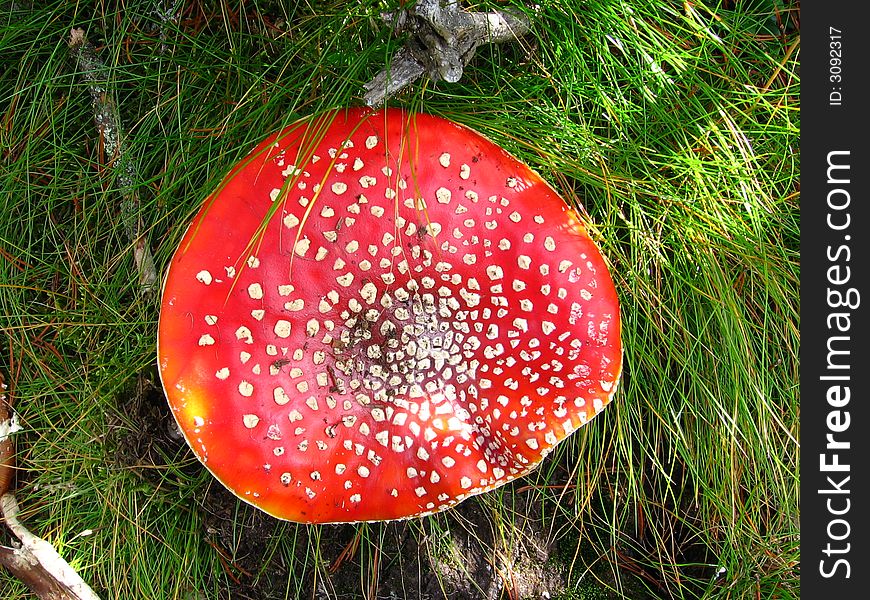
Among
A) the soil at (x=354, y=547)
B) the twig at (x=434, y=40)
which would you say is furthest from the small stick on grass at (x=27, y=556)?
the twig at (x=434, y=40)

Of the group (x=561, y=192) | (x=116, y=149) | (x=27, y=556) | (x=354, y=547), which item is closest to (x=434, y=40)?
(x=561, y=192)

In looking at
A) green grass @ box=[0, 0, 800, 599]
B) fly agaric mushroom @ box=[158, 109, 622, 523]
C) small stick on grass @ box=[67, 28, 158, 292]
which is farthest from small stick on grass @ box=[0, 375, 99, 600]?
fly agaric mushroom @ box=[158, 109, 622, 523]

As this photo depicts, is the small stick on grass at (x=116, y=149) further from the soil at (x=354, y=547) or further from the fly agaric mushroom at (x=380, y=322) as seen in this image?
the fly agaric mushroom at (x=380, y=322)

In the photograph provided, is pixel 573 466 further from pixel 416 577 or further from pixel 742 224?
pixel 742 224

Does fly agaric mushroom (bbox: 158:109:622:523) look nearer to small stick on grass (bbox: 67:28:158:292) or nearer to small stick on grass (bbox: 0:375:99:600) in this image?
small stick on grass (bbox: 67:28:158:292)

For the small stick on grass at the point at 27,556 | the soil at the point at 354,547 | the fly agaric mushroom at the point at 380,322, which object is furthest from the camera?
the soil at the point at 354,547

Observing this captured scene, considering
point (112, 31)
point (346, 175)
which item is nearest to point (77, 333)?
point (112, 31)
